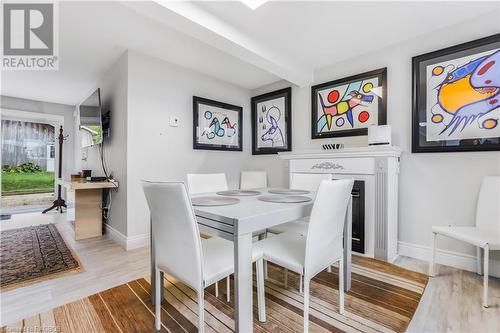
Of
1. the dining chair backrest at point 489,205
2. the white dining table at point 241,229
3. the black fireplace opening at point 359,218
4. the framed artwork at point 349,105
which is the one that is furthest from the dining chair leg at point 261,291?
the framed artwork at point 349,105

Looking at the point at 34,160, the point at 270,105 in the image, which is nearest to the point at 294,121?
the point at 270,105

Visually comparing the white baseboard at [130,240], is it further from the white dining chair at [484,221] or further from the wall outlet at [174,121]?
the white dining chair at [484,221]

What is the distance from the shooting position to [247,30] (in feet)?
7.31

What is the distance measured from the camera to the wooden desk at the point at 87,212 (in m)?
2.98

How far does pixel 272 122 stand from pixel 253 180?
1000 millimetres

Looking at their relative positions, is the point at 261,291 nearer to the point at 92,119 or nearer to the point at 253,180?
the point at 253,180

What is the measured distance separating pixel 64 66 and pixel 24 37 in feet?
2.78

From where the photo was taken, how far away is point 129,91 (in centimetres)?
262

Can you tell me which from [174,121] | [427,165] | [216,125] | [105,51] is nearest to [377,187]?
[427,165]

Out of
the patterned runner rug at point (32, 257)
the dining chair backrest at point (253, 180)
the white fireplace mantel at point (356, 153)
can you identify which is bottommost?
the patterned runner rug at point (32, 257)

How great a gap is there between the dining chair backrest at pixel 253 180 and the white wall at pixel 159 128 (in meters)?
0.48

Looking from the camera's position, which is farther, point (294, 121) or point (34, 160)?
point (34, 160)

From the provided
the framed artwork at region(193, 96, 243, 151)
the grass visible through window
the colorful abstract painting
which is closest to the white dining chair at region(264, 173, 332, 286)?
the colorful abstract painting

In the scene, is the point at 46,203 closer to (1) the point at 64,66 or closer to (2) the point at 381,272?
(1) the point at 64,66
